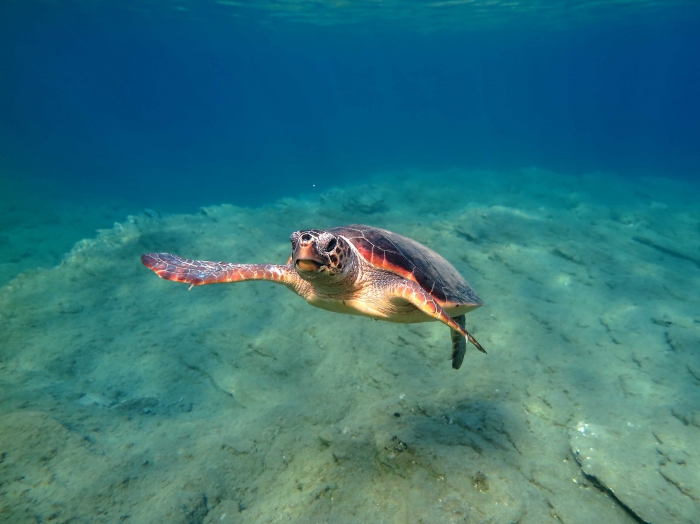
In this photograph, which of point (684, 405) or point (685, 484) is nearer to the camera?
point (685, 484)

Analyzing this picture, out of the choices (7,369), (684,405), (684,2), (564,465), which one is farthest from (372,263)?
(684,2)

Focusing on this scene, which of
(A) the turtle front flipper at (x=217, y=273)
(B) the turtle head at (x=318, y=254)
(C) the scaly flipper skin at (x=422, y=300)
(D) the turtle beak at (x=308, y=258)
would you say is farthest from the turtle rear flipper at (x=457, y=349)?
(D) the turtle beak at (x=308, y=258)

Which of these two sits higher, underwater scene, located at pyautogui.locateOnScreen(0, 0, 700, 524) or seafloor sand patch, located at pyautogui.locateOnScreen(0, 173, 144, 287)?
underwater scene, located at pyautogui.locateOnScreen(0, 0, 700, 524)

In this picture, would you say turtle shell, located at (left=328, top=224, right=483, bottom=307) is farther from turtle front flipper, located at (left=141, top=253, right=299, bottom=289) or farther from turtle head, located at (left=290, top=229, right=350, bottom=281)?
turtle front flipper, located at (left=141, top=253, right=299, bottom=289)

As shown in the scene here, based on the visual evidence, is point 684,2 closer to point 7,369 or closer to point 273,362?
point 273,362

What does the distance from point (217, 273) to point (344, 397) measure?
2.20m

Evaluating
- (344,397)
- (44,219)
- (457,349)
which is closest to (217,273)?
(344,397)

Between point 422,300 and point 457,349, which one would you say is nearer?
point 422,300

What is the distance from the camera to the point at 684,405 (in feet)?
13.1

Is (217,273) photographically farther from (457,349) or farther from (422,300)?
(457,349)

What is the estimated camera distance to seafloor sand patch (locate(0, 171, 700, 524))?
9.70 feet

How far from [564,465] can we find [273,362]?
3695 millimetres

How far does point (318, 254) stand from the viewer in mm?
2836

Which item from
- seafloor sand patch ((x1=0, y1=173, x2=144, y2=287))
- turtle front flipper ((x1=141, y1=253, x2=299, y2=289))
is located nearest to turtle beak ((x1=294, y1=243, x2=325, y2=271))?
turtle front flipper ((x1=141, y1=253, x2=299, y2=289))
